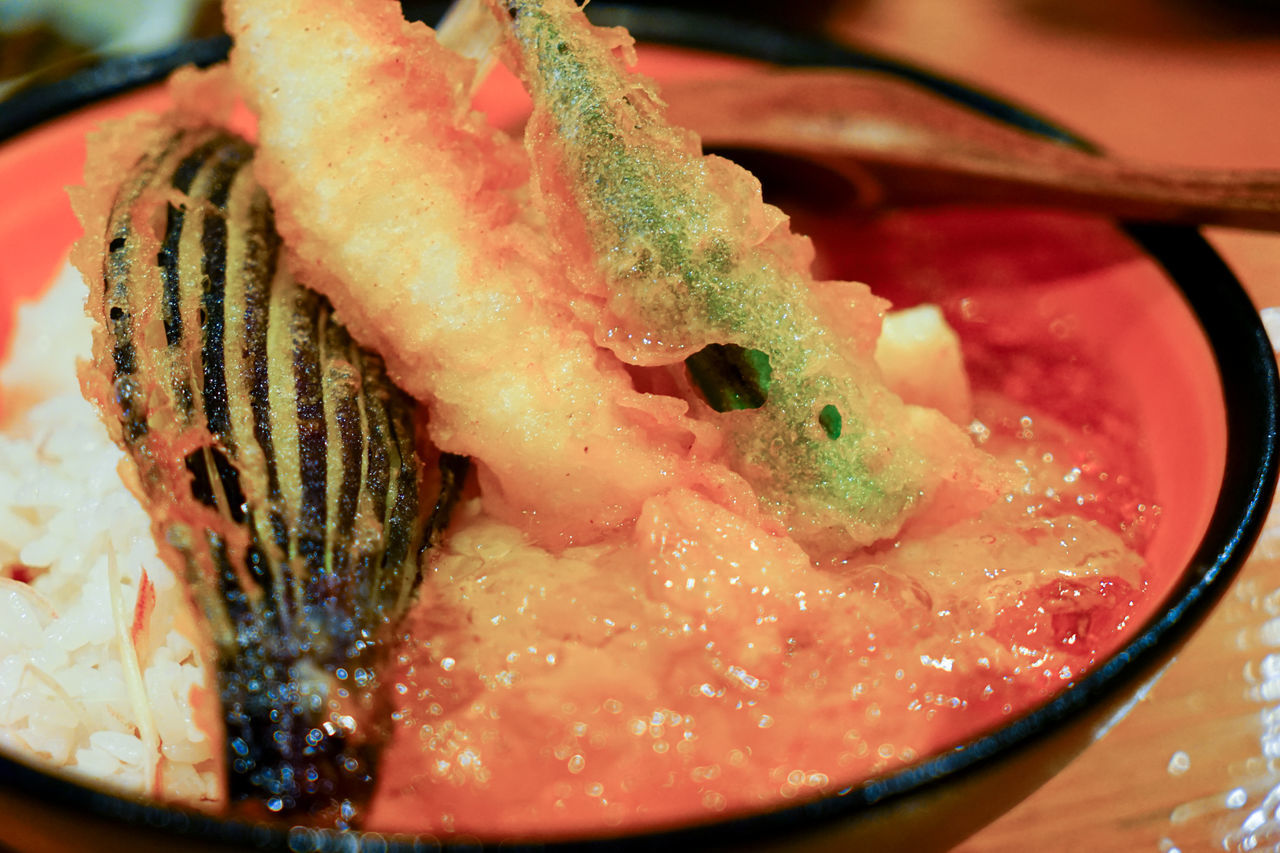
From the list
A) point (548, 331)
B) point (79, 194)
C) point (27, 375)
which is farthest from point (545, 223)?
point (27, 375)

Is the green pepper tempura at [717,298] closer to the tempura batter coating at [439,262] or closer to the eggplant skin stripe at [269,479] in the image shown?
the tempura batter coating at [439,262]

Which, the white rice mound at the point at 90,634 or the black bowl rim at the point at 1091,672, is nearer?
the black bowl rim at the point at 1091,672

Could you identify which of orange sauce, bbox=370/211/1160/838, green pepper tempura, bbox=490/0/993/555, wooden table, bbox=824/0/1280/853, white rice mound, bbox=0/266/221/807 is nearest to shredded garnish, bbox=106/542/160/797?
white rice mound, bbox=0/266/221/807

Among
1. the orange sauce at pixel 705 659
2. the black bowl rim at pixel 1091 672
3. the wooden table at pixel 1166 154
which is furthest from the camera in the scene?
the wooden table at pixel 1166 154

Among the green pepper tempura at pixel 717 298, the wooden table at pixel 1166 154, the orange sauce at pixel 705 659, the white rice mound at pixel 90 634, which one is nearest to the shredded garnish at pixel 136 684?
the white rice mound at pixel 90 634

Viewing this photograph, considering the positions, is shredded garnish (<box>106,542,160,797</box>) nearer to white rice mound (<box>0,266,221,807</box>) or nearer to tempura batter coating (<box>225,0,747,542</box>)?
white rice mound (<box>0,266,221,807</box>)

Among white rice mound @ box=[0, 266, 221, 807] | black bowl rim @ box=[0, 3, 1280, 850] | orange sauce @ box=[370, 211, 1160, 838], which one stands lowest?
white rice mound @ box=[0, 266, 221, 807]
